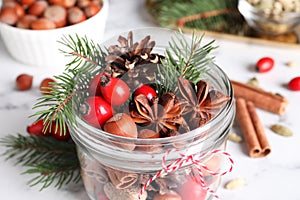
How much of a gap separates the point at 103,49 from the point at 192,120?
21 cm

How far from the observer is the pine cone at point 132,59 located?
85cm

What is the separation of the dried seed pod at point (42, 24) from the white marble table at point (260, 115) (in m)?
0.11

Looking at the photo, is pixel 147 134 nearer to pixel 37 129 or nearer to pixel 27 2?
pixel 37 129

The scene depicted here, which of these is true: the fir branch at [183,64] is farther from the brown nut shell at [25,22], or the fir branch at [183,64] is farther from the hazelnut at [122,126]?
the brown nut shell at [25,22]

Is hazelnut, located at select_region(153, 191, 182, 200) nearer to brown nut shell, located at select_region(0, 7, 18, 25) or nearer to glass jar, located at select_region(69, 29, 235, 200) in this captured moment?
glass jar, located at select_region(69, 29, 235, 200)

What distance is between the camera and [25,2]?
52.6 inches

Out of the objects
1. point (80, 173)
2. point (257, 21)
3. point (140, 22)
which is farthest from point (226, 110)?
point (140, 22)

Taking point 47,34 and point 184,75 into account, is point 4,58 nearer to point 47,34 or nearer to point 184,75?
point 47,34

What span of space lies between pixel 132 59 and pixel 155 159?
0.17 m

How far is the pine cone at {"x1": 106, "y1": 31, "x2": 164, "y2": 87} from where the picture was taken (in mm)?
853

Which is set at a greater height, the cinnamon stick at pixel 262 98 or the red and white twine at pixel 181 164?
the red and white twine at pixel 181 164

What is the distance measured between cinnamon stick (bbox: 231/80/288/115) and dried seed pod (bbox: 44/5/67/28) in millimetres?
436

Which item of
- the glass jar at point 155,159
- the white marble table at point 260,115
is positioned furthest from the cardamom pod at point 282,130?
the glass jar at point 155,159

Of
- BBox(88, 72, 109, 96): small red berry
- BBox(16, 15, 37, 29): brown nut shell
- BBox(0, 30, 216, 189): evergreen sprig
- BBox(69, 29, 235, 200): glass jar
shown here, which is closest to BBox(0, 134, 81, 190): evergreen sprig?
BBox(0, 30, 216, 189): evergreen sprig
